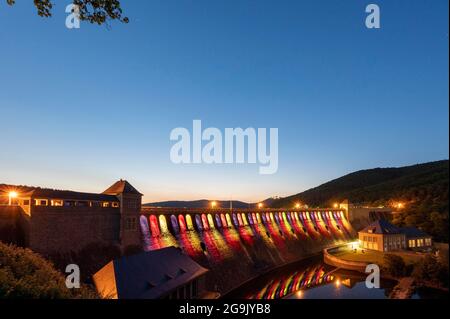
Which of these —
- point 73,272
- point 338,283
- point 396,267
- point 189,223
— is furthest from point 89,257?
point 396,267

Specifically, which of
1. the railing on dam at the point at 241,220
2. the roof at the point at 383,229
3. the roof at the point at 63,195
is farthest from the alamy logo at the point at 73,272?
the roof at the point at 383,229

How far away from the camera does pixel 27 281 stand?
805 inches

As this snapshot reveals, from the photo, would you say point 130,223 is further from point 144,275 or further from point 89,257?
point 144,275

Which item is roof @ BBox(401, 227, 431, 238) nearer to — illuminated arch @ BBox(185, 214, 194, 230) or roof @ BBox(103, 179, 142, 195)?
illuminated arch @ BBox(185, 214, 194, 230)

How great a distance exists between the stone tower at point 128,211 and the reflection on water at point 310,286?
17.1 meters

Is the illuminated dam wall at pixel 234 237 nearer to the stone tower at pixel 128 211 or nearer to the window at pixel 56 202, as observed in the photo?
the stone tower at pixel 128 211

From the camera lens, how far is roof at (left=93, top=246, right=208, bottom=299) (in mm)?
24953

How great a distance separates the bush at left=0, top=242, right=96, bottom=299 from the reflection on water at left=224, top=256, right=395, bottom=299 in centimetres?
2729

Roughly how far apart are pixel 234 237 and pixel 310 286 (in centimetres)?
1829
